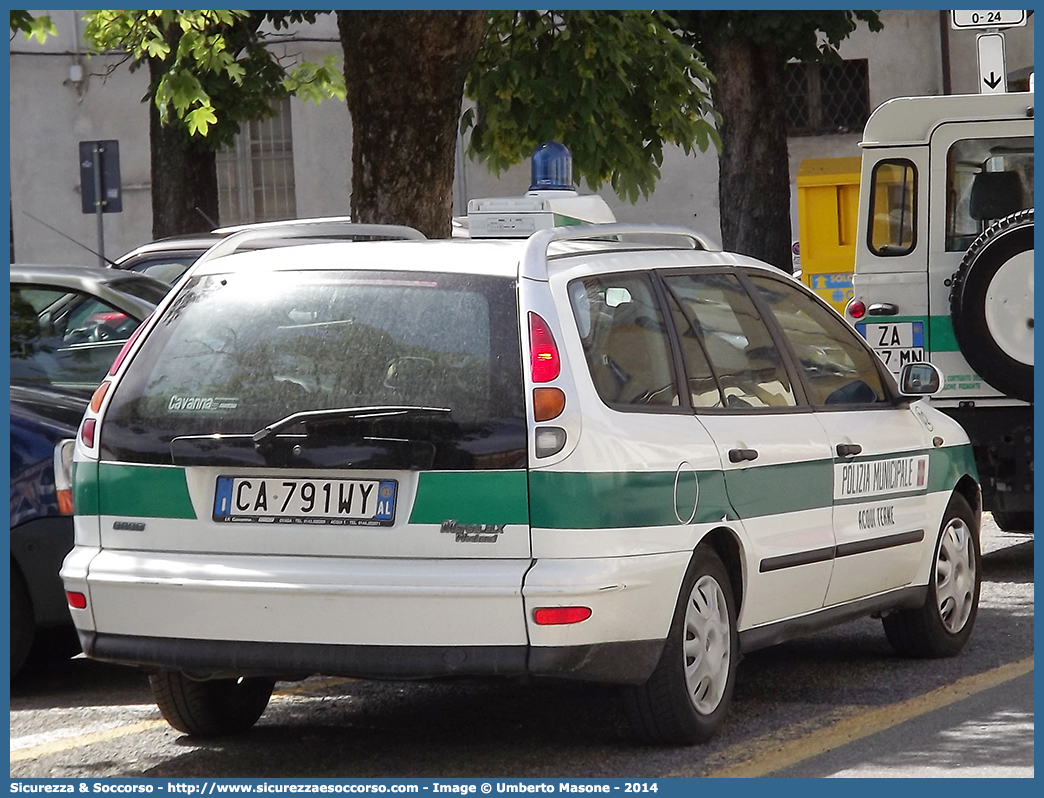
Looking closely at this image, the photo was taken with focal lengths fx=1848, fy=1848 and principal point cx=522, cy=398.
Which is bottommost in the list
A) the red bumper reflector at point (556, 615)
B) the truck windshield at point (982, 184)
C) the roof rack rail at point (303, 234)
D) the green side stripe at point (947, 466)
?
the red bumper reflector at point (556, 615)

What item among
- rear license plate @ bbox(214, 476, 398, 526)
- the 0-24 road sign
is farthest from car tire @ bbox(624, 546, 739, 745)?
the 0-24 road sign

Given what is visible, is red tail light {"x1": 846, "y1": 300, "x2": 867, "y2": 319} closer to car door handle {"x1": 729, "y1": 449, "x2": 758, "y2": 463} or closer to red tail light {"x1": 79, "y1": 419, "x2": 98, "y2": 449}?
car door handle {"x1": 729, "y1": 449, "x2": 758, "y2": 463}

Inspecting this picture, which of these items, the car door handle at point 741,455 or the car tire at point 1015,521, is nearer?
the car door handle at point 741,455

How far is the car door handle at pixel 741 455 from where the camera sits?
5902mm

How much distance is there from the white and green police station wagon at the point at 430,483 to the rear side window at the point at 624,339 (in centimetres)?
1

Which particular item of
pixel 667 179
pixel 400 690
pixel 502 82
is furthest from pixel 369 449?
pixel 667 179

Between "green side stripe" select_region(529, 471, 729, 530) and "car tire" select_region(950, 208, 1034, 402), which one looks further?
"car tire" select_region(950, 208, 1034, 402)

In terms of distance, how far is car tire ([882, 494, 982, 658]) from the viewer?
7.36 meters

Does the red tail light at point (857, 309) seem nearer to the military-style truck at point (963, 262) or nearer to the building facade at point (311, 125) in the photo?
the military-style truck at point (963, 262)

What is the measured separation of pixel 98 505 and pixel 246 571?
59 centimetres

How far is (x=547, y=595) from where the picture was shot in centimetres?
507

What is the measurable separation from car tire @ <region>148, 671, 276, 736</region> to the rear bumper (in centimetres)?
56

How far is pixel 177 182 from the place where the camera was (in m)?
18.9

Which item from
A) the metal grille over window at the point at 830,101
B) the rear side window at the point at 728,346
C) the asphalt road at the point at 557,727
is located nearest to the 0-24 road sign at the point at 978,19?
the asphalt road at the point at 557,727
